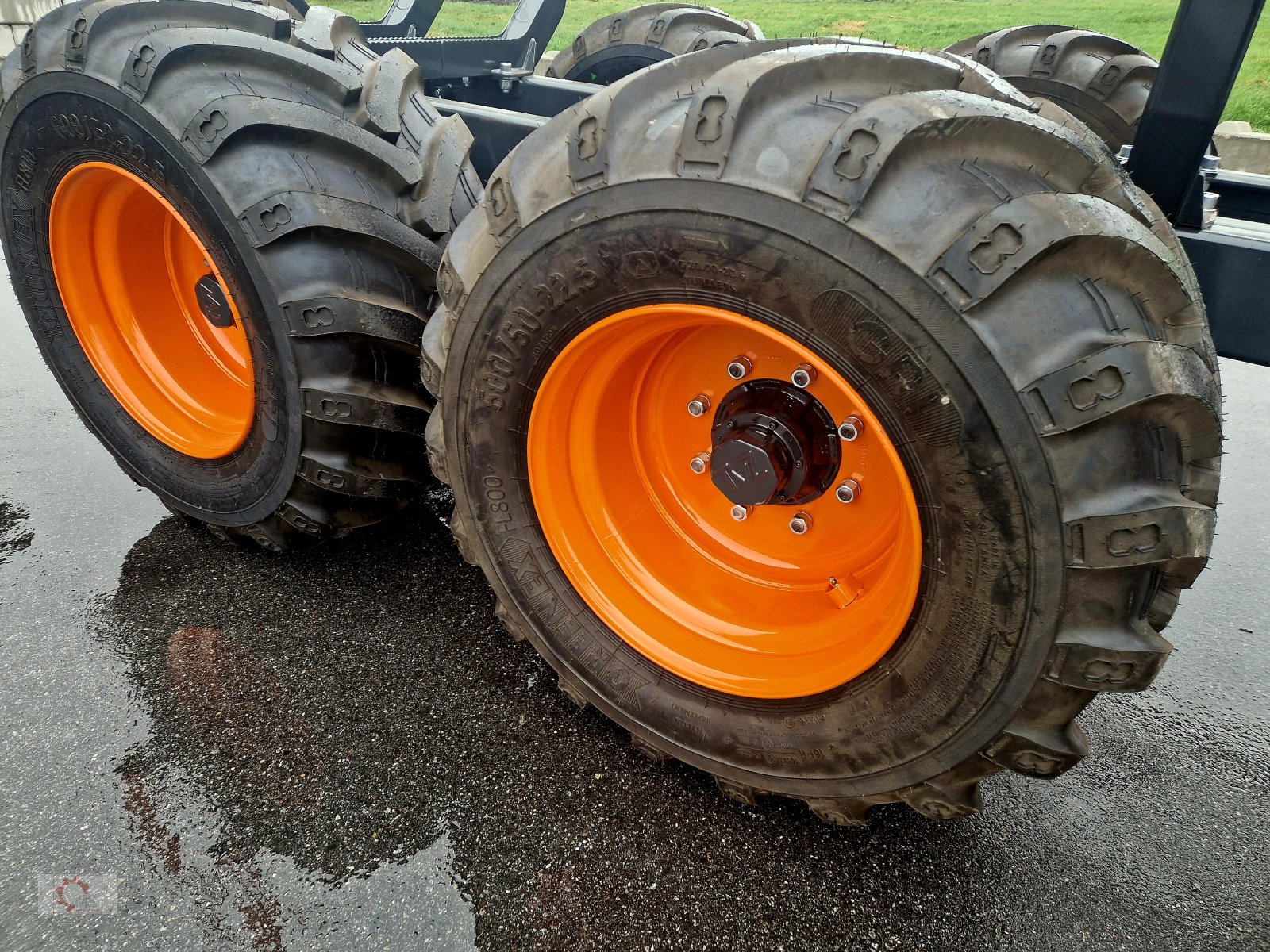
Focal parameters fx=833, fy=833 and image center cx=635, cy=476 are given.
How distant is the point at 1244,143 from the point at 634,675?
7089mm

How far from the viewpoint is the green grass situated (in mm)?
4422

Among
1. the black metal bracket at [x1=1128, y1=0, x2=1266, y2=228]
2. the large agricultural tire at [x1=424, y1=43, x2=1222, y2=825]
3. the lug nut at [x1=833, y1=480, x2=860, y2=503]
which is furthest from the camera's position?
the lug nut at [x1=833, y1=480, x2=860, y2=503]

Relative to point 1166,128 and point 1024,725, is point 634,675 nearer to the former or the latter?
point 1024,725

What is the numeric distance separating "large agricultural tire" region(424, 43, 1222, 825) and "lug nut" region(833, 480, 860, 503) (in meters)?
0.02

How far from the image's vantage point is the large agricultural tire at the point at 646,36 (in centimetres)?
385

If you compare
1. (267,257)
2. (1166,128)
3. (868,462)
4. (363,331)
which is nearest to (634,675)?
(868,462)

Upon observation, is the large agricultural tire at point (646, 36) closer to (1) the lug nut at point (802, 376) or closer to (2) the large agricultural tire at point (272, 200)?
(2) the large agricultural tire at point (272, 200)

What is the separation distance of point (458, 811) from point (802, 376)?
46.3 inches

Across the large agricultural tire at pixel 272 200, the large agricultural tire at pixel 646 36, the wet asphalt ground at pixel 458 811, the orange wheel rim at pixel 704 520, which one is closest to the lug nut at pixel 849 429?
the orange wheel rim at pixel 704 520

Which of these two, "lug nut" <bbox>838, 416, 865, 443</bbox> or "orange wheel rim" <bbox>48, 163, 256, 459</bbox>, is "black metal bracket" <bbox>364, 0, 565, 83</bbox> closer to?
"orange wheel rim" <bbox>48, 163, 256, 459</bbox>

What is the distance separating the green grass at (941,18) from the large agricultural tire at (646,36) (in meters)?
0.56

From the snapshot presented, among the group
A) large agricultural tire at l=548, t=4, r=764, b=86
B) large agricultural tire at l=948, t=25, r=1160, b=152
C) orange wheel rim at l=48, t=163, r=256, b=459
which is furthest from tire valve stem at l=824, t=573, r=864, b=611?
large agricultural tire at l=548, t=4, r=764, b=86

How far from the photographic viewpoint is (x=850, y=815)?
1659mm

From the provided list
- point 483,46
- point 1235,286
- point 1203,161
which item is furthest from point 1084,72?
point 483,46
